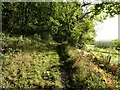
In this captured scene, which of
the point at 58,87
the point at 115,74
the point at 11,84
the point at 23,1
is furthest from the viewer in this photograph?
the point at 23,1

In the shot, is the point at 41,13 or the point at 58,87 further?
the point at 41,13

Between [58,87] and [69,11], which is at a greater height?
[69,11]

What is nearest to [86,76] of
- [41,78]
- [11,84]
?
[41,78]

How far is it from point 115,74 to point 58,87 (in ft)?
20.5

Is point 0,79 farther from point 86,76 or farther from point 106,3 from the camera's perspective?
point 106,3

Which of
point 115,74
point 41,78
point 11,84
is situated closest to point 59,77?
point 41,78

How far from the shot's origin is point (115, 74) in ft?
57.8

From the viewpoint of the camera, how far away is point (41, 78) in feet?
44.9

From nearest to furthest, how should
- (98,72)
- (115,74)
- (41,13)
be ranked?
(98,72)
(115,74)
(41,13)

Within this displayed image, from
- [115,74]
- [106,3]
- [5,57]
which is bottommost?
[115,74]

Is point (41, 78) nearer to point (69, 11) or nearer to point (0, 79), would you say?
point (0, 79)

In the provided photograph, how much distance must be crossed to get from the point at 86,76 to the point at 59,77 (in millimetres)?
1801

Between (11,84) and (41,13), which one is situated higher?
(41,13)

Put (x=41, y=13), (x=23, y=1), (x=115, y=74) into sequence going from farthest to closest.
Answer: (x=41, y=13)
(x=23, y=1)
(x=115, y=74)
